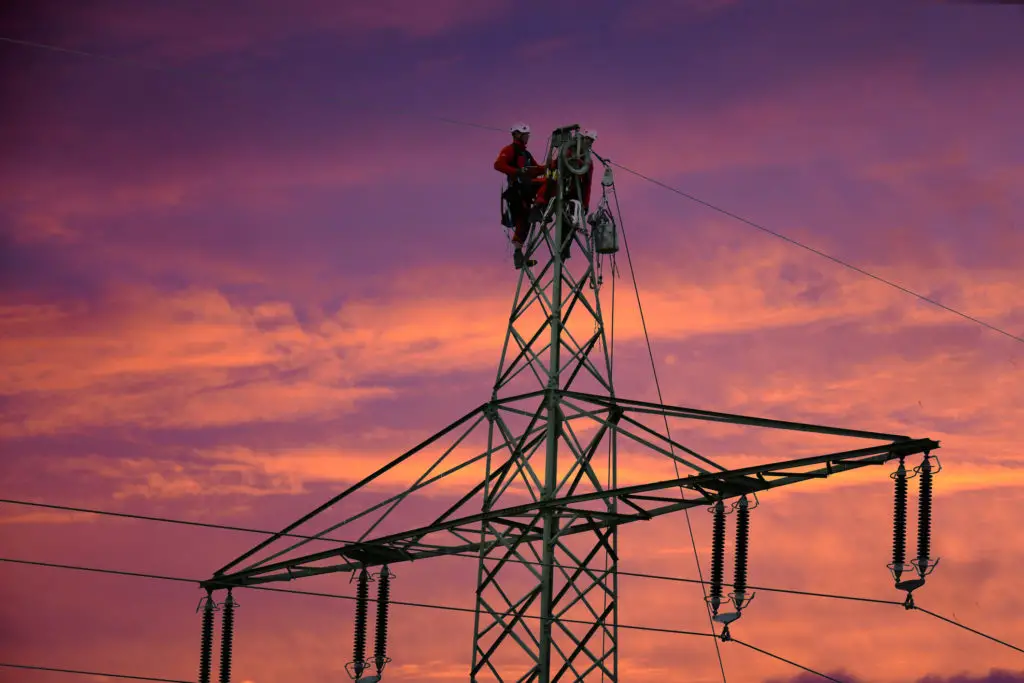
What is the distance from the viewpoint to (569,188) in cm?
4288

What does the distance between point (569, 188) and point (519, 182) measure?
1140mm

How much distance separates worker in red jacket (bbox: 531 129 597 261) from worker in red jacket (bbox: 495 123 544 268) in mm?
300

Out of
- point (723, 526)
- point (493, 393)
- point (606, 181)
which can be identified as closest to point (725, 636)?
point (723, 526)

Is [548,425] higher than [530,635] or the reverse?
higher

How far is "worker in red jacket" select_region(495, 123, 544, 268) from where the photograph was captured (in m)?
43.2

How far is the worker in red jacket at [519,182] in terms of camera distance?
142 ft

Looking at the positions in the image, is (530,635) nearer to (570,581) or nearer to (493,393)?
(570,581)

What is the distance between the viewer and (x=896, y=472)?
3622cm

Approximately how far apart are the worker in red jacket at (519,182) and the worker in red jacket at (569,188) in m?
0.30

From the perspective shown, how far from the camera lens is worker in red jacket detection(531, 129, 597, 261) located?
42.8m

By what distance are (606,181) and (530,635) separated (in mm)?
9553

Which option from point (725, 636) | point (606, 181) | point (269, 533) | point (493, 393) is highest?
point (606, 181)

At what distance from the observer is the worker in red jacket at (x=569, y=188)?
140ft

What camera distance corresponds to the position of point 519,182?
4331 cm
